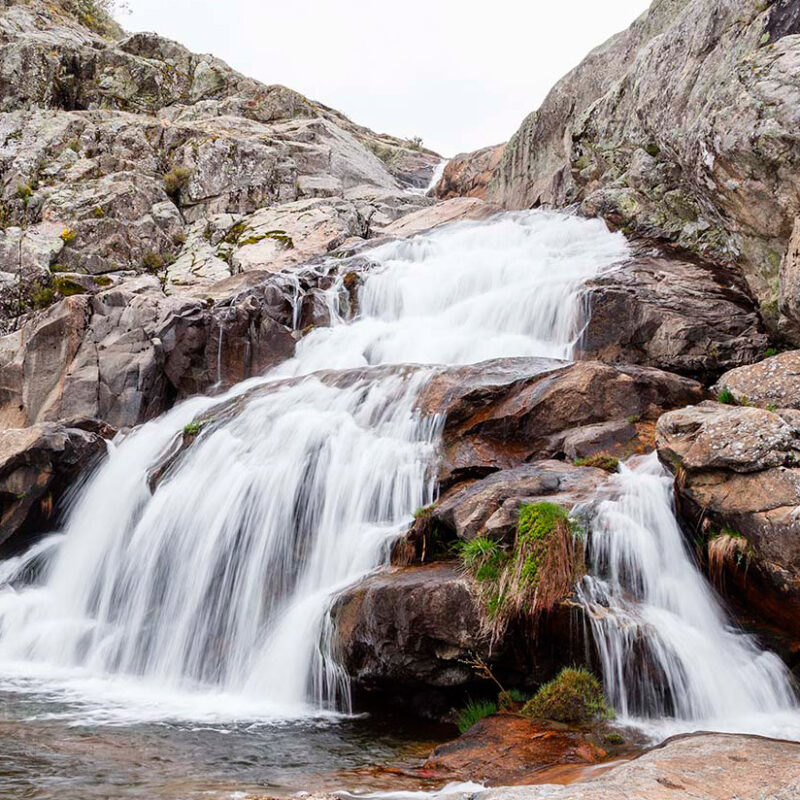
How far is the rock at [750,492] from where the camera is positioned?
630cm

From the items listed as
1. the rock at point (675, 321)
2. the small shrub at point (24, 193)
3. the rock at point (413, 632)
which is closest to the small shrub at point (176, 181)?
the small shrub at point (24, 193)

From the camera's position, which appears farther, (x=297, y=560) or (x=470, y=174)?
(x=470, y=174)

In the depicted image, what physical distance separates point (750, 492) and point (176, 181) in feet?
87.9

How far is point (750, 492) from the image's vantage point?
22.1ft

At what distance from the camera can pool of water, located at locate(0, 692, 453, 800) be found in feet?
16.3

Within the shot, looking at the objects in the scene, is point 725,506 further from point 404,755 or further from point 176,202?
point 176,202

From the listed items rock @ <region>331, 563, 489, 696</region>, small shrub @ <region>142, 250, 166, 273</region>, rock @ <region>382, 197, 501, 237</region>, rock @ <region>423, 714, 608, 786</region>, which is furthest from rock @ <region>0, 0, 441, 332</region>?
rock @ <region>423, 714, 608, 786</region>

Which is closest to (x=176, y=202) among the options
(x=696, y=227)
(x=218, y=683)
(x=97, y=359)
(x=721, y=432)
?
(x=97, y=359)

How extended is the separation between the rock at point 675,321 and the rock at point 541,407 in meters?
1.66

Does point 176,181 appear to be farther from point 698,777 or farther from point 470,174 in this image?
point 698,777

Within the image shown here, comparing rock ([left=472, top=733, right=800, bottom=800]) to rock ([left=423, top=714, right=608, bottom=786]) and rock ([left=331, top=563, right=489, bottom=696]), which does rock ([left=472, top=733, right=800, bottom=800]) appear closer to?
rock ([left=423, top=714, right=608, bottom=786])

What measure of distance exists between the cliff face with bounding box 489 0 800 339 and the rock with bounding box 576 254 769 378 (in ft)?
2.04

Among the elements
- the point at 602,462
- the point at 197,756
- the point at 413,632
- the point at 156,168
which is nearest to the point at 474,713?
the point at 413,632

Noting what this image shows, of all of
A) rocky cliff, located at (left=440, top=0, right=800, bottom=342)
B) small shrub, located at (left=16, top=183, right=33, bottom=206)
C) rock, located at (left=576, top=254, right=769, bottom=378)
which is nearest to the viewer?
rocky cliff, located at (left=440, top=0, right=800, bottom=342)
